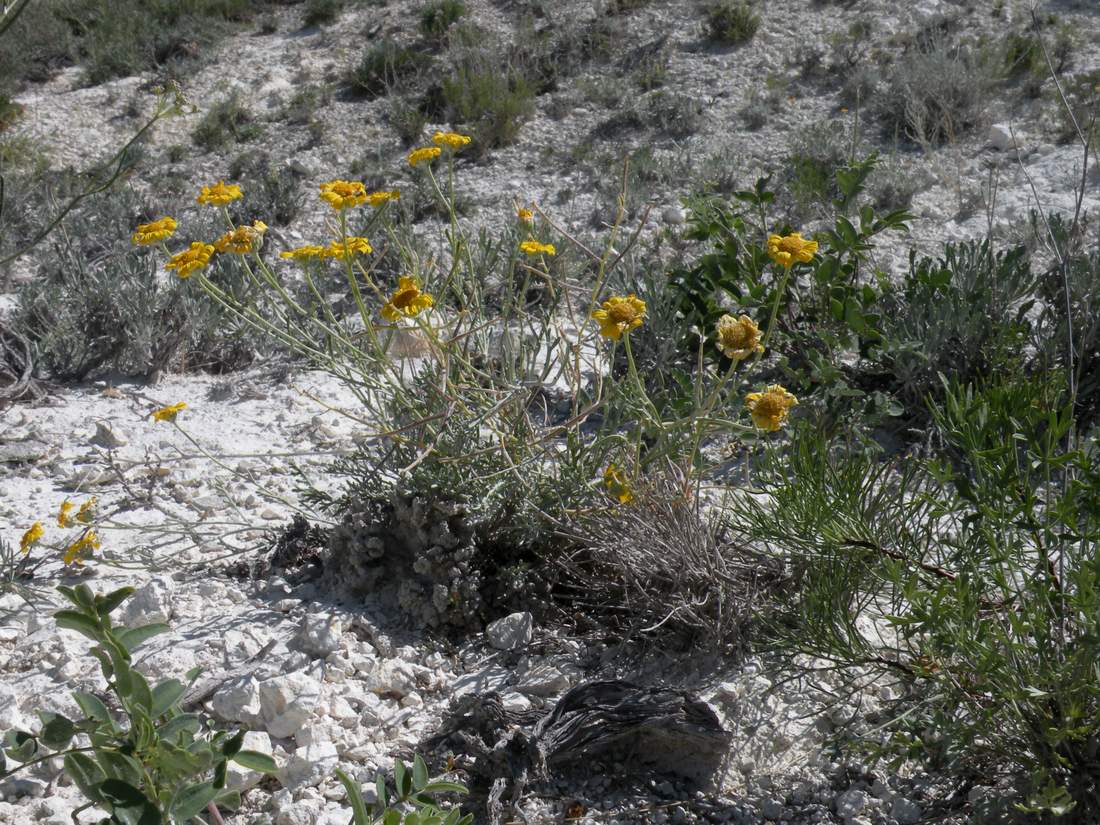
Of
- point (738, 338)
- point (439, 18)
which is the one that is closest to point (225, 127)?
point (439, 18)

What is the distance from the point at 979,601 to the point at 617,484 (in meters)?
0.85

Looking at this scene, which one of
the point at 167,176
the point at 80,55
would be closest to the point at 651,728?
the point at 167,176

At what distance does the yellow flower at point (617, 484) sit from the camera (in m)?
2.39

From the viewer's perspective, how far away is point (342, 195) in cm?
243

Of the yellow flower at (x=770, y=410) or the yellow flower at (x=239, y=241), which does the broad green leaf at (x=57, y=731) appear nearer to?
the yellow flower at (x=770, y=410)

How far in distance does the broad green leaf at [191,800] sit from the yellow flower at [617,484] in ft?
4.21

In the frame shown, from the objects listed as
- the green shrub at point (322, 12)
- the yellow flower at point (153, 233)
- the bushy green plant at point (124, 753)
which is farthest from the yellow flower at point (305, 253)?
the green shrub at point (322, 12)

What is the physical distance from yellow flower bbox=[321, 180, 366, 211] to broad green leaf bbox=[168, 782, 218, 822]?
1.41 m

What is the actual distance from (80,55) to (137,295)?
691 cm

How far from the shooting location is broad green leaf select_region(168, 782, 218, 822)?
125 centimetres

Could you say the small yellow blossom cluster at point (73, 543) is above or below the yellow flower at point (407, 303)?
below

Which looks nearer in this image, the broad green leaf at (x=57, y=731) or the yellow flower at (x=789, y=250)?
the broad green leaf at (x=57, y=731)

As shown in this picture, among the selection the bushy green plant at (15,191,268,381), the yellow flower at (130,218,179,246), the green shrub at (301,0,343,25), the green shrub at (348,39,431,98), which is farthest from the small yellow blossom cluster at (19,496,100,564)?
the green shrub at (301,0,343,25)

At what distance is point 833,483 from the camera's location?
2031 mm
